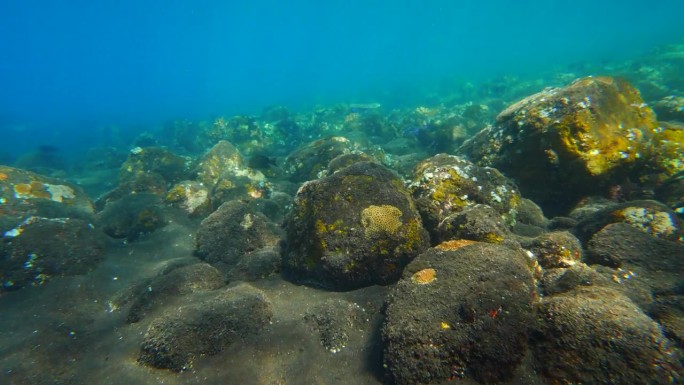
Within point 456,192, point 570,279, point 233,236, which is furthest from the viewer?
point 233,236

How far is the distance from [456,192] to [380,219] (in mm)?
1858

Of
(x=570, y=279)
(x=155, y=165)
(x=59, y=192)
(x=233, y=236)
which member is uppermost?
(x=570, y=279)

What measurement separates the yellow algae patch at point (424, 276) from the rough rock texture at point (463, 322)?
0.01m

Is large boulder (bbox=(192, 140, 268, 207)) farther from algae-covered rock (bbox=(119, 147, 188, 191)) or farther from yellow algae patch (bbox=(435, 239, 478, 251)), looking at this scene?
yellow algae patch (bbox=(435, 239, 478, 251))

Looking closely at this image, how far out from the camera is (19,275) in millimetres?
5887

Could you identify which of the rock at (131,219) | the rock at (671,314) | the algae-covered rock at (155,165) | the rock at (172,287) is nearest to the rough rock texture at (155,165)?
the algae-covered rock at (155,165)

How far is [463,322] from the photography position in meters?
3.22

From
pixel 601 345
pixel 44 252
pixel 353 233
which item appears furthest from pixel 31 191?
pixel 601 345

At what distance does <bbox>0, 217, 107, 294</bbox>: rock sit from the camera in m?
5.91

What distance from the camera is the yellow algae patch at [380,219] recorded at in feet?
15.9

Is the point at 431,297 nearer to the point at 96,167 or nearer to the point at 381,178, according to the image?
the point at 381,178

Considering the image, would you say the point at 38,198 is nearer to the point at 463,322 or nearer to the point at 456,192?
the point at 456,192

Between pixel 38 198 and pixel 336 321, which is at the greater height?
pixel 336 321

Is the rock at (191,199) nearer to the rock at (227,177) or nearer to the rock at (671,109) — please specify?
the rock at (227,177)
